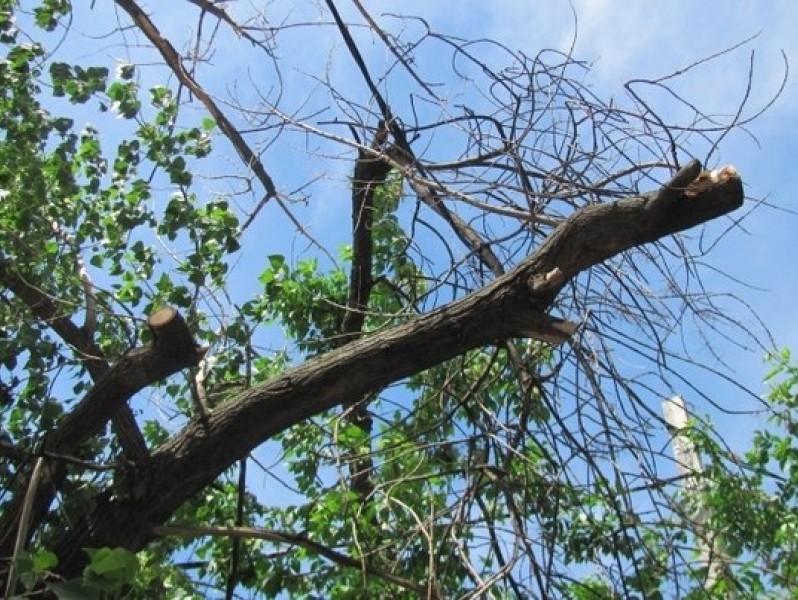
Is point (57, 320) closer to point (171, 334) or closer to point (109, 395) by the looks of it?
point (109, 395)

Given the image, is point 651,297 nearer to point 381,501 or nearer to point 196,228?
point 381,501

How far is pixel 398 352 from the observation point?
3.36 m

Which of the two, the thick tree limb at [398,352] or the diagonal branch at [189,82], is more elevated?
the diagonal branch at [189,82]

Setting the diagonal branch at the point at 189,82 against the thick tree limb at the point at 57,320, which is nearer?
the thick tree limb at the point at 57,320

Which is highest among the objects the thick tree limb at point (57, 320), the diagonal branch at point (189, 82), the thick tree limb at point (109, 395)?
the diagonal branch at point (189, 82)

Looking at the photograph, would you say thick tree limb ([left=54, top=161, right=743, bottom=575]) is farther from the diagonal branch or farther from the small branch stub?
the diagonal branch

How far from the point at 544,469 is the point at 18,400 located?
209cm

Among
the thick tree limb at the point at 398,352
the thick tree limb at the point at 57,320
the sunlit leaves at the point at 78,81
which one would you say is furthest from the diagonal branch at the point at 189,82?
the thick tree limb at the point at 398,352

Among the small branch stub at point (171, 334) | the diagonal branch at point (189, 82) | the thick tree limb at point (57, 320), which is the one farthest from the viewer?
the diagonal branch at point (189, 82)

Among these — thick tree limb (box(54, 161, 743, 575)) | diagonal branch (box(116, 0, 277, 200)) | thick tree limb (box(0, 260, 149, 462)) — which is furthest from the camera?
diagonal branch (box(116, 0, 277, 200))

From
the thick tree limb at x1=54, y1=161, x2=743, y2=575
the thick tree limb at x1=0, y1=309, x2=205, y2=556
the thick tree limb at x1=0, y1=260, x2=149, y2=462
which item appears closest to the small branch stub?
the thick tree limb at x1=0, y1=309, x2=205, y2=556

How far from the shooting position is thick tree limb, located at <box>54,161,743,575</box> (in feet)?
11.0

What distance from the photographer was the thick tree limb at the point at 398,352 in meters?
3.35

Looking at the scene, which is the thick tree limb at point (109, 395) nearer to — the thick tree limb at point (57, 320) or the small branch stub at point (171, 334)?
the small branch stub at point (171, 334)
